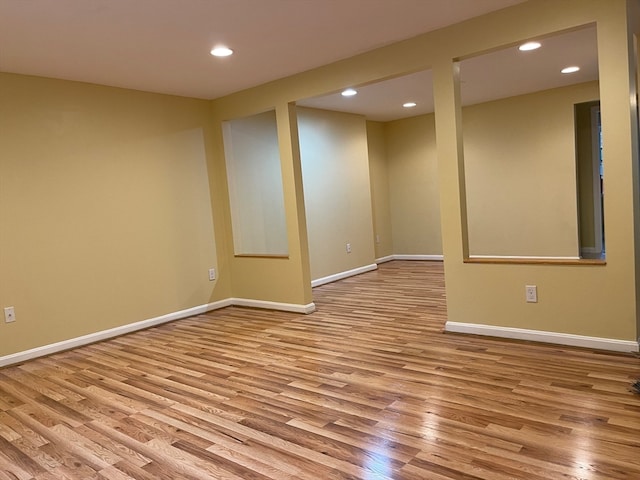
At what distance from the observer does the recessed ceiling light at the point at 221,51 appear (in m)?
3.61

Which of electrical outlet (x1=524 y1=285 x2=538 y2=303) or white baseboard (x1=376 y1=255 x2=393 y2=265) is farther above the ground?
electrical outlet (x1=524 y1=285 x2=538 y2=303)

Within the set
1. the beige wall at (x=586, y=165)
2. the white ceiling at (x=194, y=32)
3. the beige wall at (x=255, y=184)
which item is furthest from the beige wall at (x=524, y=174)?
the white ceiling at (x=194, y=32)

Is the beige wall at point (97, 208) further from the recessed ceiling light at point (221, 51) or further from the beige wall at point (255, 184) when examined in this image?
the recessed ceiling light at point (221, 51)

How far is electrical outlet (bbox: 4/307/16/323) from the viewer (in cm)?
374

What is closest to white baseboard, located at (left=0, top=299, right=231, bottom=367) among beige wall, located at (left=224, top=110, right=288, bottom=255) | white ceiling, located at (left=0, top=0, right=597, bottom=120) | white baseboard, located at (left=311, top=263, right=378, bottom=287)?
beige wall, located at (left=224, top=110, right=288, bottom=255)

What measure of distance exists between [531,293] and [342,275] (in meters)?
3.48

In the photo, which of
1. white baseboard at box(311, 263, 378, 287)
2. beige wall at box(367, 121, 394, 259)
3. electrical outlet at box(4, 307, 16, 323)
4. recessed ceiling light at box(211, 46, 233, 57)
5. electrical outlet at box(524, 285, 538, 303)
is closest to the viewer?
electrical outlet at box(524, 285, 538, 303)

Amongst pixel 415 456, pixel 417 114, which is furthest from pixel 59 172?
pixel 417 114

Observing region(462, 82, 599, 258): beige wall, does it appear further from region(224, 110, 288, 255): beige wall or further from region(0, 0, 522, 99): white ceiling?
region(0, 0, 522, 99): white ceiling

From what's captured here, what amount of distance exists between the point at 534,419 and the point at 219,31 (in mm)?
3026

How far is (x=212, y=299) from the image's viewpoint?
17.4ft

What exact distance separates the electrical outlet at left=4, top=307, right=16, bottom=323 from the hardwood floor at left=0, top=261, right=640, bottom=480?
377 mm

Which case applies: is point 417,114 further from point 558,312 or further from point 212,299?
point 558,312

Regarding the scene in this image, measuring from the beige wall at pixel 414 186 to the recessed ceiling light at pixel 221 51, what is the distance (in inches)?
173
